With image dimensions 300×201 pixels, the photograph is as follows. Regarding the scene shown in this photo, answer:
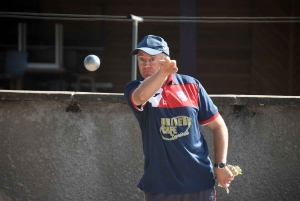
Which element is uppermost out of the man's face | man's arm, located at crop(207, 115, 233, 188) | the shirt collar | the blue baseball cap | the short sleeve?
the blue baseball cap

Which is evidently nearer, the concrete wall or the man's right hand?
the man's right hand

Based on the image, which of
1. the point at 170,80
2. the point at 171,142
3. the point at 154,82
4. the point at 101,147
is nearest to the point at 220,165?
the point at 171,142

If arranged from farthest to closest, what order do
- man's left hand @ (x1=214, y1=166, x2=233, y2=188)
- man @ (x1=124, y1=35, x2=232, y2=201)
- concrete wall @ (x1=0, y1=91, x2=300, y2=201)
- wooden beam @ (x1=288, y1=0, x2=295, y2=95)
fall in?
1. wooden beam @ (x1=288, y1=0, x2=295, y2=95)
2. concrete wall @ (x1=0, y1=91, x2=300, y2=201)
3. man's left hand @ (x1=214, y1=166, x2=233, y2=188)
4. man @ (x1=124, y1=35, x2=232, y2=201)

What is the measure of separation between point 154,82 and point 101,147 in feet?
6.40

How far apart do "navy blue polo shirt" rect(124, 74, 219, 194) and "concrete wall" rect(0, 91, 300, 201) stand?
1.54 metres

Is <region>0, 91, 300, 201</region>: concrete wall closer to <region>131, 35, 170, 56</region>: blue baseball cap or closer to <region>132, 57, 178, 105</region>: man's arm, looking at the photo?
<region>131, 35, 170, 56</region>: blue baseball cap

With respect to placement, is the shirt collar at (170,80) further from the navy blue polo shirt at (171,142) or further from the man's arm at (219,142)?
the man's arm at (219,142)

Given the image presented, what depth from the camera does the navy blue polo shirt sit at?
288cm

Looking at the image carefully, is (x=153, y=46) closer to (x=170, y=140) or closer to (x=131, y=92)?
(x=131, y=92)

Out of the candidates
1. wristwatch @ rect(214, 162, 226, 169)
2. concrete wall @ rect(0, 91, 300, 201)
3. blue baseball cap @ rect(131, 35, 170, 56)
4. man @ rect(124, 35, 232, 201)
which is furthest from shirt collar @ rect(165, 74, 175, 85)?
concrete wall @ rect(0, 91, 300, 201)

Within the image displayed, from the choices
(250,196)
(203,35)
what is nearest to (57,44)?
(203,35)

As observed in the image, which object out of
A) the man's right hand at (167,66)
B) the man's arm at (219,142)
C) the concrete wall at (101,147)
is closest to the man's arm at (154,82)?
the man's right hand at (167,66)

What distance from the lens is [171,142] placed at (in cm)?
288

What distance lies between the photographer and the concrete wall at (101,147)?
14.7 feet
